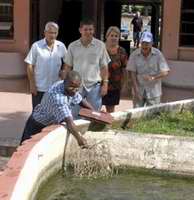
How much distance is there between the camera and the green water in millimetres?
6254

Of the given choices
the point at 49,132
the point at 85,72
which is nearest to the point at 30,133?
the point at 49,132

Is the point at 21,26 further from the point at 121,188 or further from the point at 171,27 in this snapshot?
the point at 121,188

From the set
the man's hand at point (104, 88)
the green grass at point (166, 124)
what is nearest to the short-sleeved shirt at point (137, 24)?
the green grass at point (166, 124)

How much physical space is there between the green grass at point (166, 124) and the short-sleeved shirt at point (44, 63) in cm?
109

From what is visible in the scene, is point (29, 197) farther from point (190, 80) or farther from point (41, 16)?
point (41, 16)

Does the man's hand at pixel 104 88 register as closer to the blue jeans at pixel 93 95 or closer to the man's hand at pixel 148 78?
the blue jeans at pixel 93 95

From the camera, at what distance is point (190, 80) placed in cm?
1316

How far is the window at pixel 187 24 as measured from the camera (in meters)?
13.5

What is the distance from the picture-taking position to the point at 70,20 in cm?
1753

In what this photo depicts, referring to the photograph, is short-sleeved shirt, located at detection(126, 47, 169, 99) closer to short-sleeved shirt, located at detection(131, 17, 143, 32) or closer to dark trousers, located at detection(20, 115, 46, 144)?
dark trousers, located at detection(20, 115, 46, 144)

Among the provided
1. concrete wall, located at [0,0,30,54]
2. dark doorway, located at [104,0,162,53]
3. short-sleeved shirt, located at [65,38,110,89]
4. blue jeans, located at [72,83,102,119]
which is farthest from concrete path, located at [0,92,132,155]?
dark doorway, located at [104,0,162,53]

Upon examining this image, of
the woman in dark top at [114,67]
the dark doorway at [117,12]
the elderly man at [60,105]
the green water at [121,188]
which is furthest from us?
the dark doorway at [117,12]

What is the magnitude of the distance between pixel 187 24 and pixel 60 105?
7628 millimetres

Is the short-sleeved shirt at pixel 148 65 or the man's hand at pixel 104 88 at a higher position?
the short-sleeved shirt at pixel 148 65
